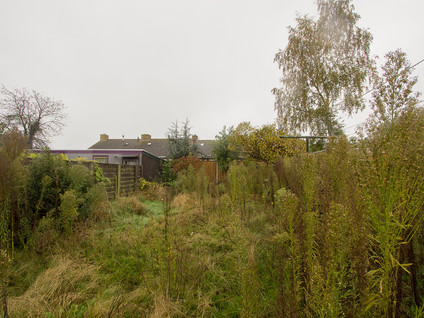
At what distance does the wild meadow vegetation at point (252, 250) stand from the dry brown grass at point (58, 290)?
1cm

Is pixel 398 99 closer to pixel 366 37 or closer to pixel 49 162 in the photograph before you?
pixel 49 162

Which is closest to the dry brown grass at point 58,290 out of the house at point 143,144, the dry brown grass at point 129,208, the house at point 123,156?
the dry brown grass at point 129,208

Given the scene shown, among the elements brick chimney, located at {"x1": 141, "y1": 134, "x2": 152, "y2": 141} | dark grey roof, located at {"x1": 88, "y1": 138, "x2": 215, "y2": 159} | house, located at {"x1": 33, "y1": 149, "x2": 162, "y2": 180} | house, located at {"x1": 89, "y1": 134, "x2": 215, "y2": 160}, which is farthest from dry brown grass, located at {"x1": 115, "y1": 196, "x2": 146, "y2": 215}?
brick chimney, located at {"x1": 141, "y1": 134, "x2": 152, "y2": 141}

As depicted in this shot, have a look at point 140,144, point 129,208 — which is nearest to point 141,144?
point 140,144

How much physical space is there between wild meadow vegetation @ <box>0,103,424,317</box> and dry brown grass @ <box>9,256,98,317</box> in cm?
1

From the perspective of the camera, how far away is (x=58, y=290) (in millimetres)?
2066

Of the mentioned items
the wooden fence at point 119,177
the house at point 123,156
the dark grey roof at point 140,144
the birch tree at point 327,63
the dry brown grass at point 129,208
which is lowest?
the dry brown grass at point 129,208

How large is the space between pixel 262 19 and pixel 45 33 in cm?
604

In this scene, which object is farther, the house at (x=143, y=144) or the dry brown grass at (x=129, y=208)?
the house at (x=143, y=144)

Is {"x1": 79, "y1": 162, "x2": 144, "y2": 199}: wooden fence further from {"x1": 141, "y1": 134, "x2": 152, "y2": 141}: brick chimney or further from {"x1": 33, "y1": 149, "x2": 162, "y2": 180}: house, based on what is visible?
{"x1": 141, "y1": 134, "x2": 152, "y2": 141}: brick chimney

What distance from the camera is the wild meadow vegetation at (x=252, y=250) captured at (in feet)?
3.14

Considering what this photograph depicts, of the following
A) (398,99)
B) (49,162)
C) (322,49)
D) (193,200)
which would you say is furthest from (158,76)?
(398,99)

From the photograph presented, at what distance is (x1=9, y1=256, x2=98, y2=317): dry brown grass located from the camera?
5.83 ft

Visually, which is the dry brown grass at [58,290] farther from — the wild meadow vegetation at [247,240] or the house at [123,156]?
the house at [123,156]
